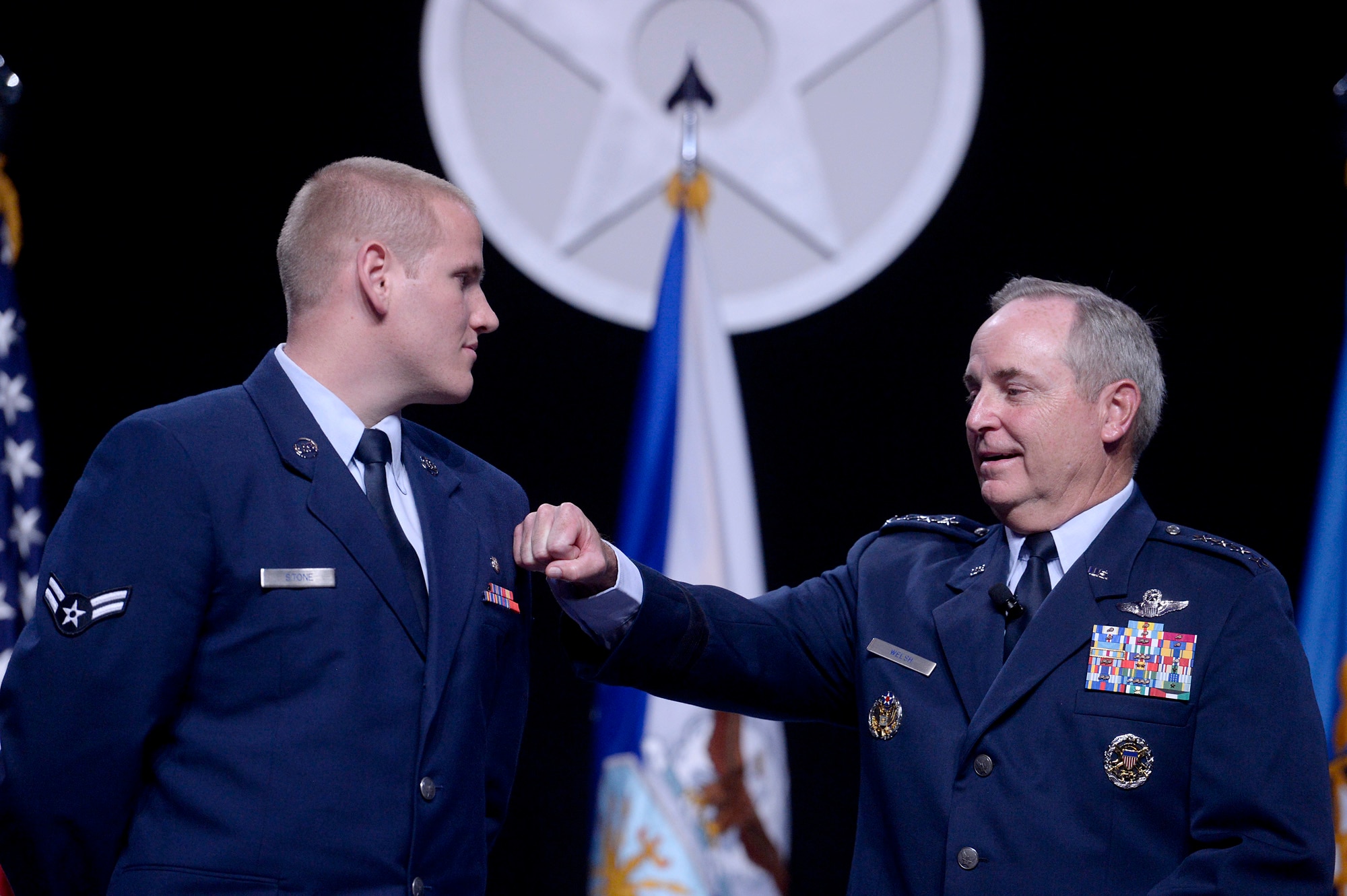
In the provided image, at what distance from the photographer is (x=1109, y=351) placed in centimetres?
194

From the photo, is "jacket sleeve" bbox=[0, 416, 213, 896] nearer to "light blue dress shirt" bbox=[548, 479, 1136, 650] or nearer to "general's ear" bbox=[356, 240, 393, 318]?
"general's ear" bbox=[356, 240, 393, 318]

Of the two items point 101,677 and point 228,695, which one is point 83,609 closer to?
point 101,677

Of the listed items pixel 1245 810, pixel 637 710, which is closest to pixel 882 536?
pixel 1245 810

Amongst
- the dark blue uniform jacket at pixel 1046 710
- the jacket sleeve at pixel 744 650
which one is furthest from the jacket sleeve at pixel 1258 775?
the jacket sleeve at pixel 744 650

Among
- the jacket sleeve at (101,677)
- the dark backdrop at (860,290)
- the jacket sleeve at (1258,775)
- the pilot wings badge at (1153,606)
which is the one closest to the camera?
the jacket sleeve at (101,677)

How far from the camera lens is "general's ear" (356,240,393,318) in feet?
5.65

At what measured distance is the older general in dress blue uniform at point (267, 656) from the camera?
143 centimetres

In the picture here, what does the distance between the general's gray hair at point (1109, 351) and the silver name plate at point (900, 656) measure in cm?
→ 47

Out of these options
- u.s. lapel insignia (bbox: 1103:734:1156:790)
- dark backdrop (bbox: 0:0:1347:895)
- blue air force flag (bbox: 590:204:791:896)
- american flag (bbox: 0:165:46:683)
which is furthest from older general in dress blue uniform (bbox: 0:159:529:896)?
dark backdrop (bbox: 0:0:1347:895)

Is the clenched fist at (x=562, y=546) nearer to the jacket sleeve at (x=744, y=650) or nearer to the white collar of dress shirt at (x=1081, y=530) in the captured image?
the jacket sleeve at (x=744, y=650)

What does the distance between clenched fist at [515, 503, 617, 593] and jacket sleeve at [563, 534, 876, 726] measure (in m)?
0.15

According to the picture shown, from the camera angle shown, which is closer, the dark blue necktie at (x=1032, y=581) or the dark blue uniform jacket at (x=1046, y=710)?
the dark blue uniform jacket at (x=1046, y=710)

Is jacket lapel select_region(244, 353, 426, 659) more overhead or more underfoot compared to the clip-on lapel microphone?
more overhead

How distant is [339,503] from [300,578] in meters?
0.12
